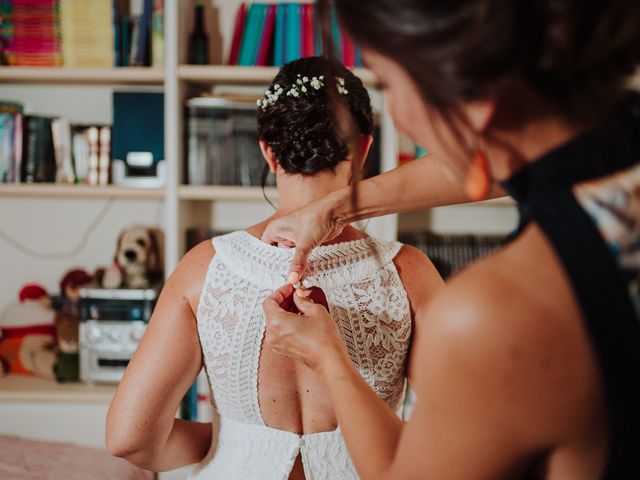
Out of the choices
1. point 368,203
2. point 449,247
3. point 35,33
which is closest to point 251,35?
point 35,33

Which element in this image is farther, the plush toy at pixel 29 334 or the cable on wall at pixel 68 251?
the cable on wall at pixel 68 251

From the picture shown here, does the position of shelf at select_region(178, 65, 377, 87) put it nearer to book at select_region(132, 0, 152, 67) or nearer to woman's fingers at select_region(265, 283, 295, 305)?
book at select_region(132, 0, 152, 67)

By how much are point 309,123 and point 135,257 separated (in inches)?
56.0

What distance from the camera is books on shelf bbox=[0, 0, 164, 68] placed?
222 centimetres

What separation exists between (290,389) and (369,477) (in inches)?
20.1

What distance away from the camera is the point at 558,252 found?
1.75ft

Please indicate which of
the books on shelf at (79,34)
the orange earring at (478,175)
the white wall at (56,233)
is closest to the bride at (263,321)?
the orange earring at (478,175)

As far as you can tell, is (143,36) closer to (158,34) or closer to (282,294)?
(158,34)

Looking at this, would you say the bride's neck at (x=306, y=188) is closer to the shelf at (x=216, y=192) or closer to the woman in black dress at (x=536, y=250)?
the woman in black dress at (x=536, y=250)

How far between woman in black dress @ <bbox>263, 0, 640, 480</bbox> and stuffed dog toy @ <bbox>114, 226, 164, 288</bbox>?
1932 millimetres

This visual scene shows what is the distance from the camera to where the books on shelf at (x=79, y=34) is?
87.4 inches

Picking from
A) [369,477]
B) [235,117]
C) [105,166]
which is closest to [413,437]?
[369,477]

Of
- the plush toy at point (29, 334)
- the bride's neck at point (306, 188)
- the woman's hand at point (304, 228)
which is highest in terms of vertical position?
the bride's neck at point (306, 188)

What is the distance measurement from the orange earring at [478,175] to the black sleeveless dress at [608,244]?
69 millimetres
